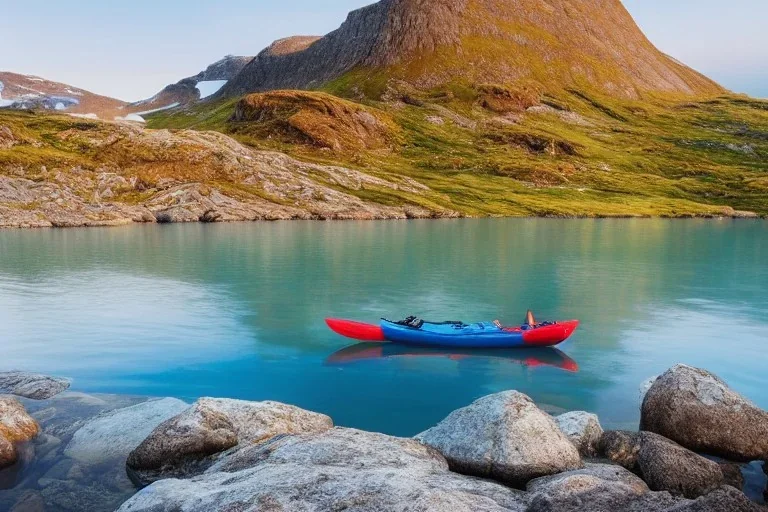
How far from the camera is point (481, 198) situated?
6870 inches

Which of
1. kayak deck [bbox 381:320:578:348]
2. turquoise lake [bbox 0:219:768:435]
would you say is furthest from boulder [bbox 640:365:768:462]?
kayak deck [bbox 381:320:578:348]

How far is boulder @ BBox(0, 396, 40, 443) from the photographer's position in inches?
825

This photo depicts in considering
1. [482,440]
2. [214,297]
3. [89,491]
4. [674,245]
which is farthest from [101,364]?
[674,245]

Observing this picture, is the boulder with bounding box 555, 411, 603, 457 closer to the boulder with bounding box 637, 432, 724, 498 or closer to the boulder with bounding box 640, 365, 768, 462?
the boulder with bounding box 637, 432, 724, 498

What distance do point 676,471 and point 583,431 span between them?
360cm

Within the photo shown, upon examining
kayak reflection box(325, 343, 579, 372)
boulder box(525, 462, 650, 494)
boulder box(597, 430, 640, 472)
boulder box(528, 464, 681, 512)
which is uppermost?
boulder box(528, 464, 681, 512)

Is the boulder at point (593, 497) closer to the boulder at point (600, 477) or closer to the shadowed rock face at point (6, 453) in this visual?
the boulder at point (600, 477)

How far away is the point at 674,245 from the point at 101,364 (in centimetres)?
9016

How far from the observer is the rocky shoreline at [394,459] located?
43.4 ft

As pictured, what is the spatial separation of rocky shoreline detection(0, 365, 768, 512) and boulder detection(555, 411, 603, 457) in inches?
1.6

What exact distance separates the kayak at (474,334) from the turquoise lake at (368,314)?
83 centimetres

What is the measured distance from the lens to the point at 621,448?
62.0 feet

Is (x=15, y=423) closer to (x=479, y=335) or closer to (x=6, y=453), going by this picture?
(x=6, y=453)

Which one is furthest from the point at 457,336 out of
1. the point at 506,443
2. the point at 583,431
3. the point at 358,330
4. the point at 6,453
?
the point at 6,453
